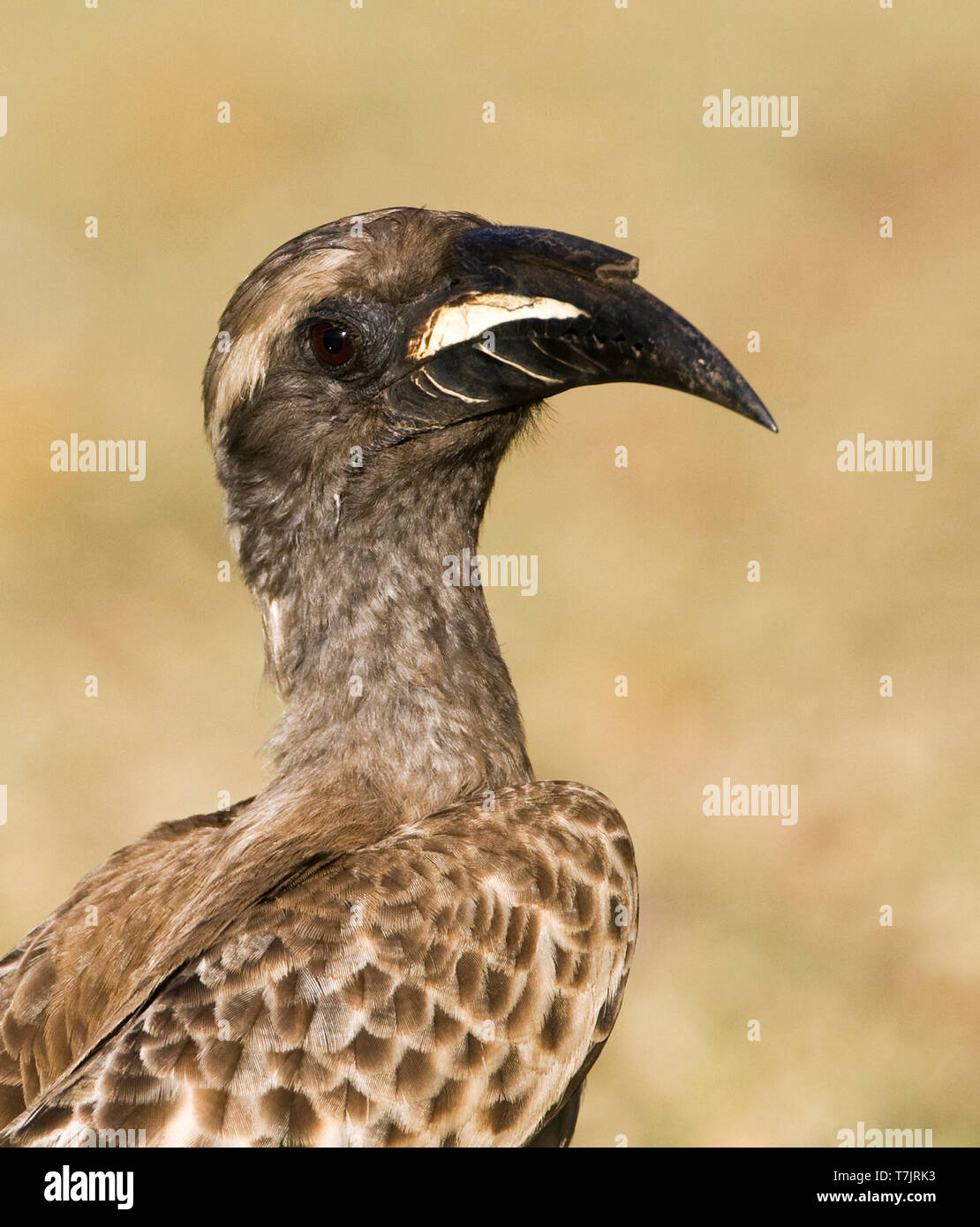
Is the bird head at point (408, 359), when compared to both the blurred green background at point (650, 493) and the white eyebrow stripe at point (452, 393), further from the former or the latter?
the blurred green background at point (650, 493)

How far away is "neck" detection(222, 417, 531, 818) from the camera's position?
4750mm

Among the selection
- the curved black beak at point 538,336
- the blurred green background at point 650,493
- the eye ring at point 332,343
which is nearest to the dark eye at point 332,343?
the eye ring at point 332,343

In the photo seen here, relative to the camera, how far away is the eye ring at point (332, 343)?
4.63 m

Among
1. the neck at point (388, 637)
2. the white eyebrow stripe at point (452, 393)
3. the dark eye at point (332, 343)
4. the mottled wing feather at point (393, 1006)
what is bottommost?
the mottled wing feather at point (393, 1006)

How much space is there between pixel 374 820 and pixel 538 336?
4.73ft

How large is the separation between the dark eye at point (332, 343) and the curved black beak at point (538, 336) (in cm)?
17

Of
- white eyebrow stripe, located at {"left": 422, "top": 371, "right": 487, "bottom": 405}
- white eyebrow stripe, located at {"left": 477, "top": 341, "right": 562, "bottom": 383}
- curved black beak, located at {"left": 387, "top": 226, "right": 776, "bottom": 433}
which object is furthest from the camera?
white eyebrow stripe, located at {"left": 422, "top": 371, "right": 487, "bottom": 405}

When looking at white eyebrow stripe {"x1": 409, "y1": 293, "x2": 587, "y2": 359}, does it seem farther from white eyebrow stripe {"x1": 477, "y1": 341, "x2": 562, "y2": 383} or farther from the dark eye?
the dark eye

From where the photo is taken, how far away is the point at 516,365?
14.6ft

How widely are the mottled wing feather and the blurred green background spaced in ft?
13.2

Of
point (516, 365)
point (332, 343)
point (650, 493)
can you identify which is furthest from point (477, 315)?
point (650, 493)

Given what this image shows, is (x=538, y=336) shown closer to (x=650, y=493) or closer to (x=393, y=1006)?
(x=393, y=1006)

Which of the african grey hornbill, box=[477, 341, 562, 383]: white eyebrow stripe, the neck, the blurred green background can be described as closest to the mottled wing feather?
the african grey hornbill
